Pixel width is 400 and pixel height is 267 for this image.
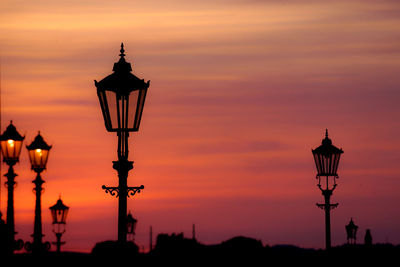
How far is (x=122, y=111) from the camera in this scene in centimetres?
2166

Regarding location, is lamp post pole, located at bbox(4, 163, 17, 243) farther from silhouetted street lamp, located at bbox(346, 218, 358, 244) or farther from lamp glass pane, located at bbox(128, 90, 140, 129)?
silhouetted street lamp, located at bbox(346, 218, 358, 244)

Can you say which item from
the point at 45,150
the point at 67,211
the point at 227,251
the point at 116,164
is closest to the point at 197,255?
the point at 227,251

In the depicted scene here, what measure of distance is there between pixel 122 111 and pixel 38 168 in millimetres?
12933

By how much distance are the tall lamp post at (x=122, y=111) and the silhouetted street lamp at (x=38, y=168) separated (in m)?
12.5

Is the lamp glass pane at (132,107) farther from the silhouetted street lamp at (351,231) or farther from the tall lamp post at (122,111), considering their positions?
the silhouetted street lamp at (351,231)

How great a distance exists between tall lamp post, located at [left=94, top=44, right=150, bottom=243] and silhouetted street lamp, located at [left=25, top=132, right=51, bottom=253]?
12.5 meters

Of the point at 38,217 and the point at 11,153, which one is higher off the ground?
the point at 11,153

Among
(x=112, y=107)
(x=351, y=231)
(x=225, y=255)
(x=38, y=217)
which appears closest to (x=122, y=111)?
(x=112, y=107)

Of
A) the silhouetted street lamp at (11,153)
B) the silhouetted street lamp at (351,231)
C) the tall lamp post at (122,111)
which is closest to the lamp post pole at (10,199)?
the silhouetted street lamp at (11,153)

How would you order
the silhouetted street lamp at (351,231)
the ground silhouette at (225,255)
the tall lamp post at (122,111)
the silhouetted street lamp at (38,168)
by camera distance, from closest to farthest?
the tall lamp post at (122,111) < the silhouetted street lamp at (38,168) < the ground silhouette at (225,255) < the silhouetted street lamp at (351,231)

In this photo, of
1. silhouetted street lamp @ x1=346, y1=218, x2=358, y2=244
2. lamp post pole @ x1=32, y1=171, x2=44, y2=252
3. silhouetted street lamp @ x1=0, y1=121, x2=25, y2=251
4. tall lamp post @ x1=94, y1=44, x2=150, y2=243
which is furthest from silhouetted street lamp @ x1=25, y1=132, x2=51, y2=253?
silhouetted street lamp @ x1=346, y1=218, x2=358, y2=244

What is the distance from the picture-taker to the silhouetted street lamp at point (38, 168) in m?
34.2

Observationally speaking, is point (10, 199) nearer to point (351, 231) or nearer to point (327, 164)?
point (327, 164)

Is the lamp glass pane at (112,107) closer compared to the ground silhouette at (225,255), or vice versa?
the lamp glass pane at (112,107)
